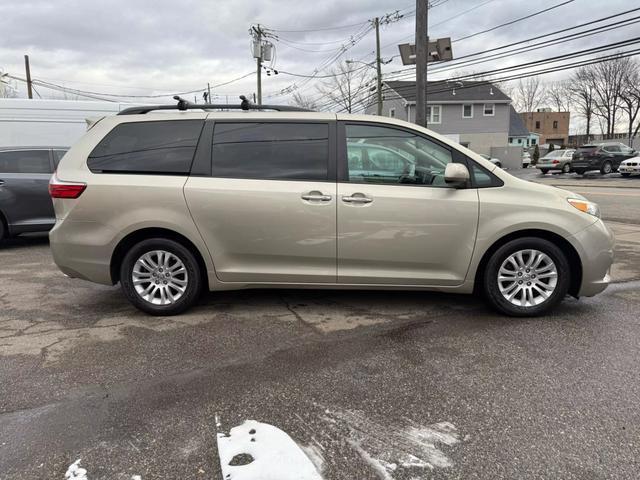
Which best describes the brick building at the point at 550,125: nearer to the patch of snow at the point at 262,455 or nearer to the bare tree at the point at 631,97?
the bare tree at the point at 631,97


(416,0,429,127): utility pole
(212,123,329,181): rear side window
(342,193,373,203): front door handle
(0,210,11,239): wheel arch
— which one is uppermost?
(416,0,429,127): utility pole

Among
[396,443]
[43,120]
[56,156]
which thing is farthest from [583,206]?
[43,120]

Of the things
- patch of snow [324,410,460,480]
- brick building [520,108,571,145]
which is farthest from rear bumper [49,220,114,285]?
brick building [520,108,571,145]

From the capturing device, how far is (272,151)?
436 centimetres

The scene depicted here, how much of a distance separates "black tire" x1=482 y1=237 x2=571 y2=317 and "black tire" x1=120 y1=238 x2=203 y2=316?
8.56 ft

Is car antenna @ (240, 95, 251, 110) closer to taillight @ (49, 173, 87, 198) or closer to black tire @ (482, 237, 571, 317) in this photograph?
taillight @ (49, 173, 87, 198)

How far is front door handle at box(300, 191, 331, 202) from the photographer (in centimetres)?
422

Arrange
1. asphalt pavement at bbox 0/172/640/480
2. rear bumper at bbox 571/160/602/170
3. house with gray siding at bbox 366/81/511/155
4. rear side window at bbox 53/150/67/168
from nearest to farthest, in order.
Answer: asphalt pavement at bbox 0/172/640/480
rear side window at bbox 53/150/67/168
rear bumper at bbox 571/160/602/170
house with gray siding at bbox 366/81/511/155

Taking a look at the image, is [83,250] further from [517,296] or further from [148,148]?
[517,296]

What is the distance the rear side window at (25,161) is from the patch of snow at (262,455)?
23.8ft

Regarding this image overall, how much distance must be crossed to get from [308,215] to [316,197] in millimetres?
170

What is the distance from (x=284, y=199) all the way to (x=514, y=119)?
6036 cm

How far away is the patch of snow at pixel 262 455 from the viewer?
7.64 feet

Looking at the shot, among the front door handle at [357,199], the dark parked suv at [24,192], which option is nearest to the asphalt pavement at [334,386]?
the front door handle at [357,199]
